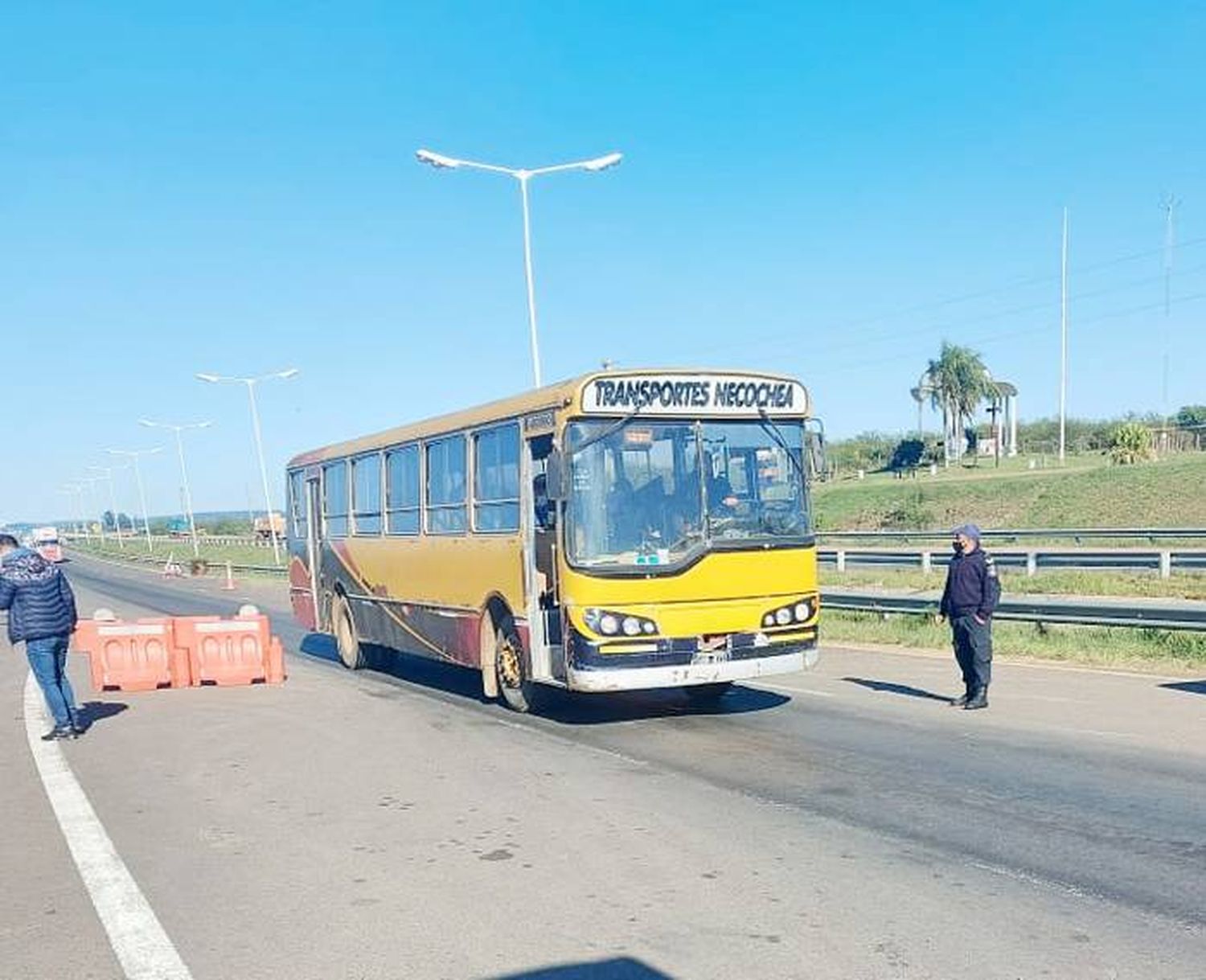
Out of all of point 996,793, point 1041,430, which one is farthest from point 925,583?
point 1041,430

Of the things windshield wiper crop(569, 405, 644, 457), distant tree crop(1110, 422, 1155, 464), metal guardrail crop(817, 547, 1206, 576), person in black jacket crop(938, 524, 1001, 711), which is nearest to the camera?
windshield wiper crop(569, 405, 644, 457)

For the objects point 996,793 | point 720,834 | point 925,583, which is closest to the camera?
point 720,834

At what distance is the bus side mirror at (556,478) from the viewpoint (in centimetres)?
1008

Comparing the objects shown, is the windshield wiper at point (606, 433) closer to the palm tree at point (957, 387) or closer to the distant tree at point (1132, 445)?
the distant tree at point (1132, 445)

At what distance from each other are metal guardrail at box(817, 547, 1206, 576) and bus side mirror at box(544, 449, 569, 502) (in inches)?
691

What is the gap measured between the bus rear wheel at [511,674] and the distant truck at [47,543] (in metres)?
4.27

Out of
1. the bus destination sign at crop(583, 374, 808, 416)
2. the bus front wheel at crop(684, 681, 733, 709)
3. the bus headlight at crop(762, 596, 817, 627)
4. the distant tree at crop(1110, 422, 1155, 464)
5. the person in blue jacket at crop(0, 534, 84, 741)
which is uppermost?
the distant tree at crop(1110, 422, 1155, 464)

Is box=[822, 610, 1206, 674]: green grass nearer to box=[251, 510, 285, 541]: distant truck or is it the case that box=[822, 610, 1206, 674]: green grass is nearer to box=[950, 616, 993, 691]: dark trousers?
box=[950, 616, 993, 691]: dark trousers

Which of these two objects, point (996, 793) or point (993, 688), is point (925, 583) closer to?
point (993, 688)

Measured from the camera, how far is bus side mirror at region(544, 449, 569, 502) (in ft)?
33.1

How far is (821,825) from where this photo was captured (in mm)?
6984

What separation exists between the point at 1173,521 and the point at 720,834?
140ft

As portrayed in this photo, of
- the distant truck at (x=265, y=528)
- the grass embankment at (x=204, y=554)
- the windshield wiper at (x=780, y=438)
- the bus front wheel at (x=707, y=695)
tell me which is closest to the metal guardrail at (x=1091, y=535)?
the bus front wheel at (x=707, y=695)

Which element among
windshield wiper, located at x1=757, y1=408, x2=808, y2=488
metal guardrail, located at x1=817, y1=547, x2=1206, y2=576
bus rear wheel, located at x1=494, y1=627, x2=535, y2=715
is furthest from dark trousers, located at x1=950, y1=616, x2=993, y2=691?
metal guardrail, located at x1=817, y1=547, x2=1206, y2=576
